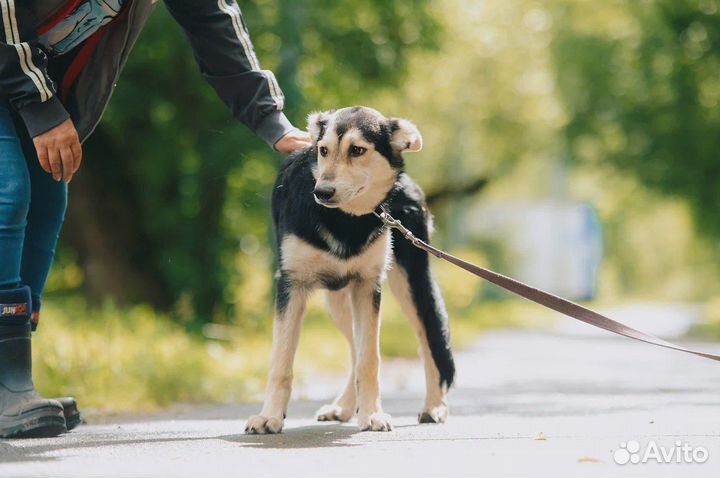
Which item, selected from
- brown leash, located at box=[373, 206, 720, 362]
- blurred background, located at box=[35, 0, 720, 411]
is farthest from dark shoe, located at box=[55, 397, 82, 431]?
blurred background, located at box=[35, 0, 720, 411]

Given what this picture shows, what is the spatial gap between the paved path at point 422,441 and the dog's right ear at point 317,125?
1.41m

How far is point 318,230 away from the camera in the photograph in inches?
226

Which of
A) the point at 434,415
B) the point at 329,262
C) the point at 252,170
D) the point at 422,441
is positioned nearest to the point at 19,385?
the point at 329,262

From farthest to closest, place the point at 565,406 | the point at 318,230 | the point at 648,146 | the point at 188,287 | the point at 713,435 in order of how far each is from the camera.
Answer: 1. the point at 648,146
2. the point at 188,287
3. the point at 565,406
4. the point at 318,230
5. the point at 713,435

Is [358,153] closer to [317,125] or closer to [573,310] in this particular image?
[317,125]

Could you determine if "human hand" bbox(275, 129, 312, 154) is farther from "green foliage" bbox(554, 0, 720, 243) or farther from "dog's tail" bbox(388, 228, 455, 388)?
"green foliage" bbox(554, 0, 720, 243)

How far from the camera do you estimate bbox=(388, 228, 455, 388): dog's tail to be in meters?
6.39

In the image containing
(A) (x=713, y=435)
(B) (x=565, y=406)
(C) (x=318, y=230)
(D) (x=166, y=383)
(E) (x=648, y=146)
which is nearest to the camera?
(A) (x=713, y=435)

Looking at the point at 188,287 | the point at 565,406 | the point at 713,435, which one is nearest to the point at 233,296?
the point at 188,287

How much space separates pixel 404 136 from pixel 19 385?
7.00 ft

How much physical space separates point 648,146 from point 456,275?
14.4 ft

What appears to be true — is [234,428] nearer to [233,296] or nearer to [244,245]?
[233,296]

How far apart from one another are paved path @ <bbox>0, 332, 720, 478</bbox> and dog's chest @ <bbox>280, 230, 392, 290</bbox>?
2.38 ft

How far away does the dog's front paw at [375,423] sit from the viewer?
5.71 m
